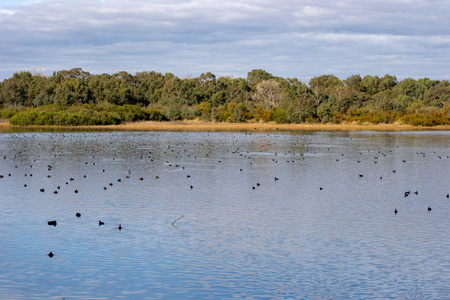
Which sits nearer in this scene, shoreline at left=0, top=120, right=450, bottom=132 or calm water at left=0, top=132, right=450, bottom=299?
calm water at left=0, top=132, right=450, bottom=299

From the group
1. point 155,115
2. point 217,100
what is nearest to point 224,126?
point 155,115

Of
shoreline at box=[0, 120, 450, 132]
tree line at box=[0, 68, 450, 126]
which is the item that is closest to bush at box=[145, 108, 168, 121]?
tree line at box=[0, 68, 450, 126]

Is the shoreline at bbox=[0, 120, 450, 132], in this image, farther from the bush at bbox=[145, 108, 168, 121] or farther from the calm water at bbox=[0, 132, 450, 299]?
the calm water at bbox=[0, 132, 450, 299]

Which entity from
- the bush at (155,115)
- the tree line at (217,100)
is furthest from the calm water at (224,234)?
the bush at (155,115)

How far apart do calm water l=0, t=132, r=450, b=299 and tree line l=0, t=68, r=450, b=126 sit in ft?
201

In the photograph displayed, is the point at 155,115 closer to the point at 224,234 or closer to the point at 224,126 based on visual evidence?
the point at 224,126

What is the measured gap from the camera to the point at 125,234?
14.2 m

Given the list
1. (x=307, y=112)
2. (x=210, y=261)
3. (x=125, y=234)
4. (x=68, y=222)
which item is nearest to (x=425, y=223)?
(x=210, y=261)

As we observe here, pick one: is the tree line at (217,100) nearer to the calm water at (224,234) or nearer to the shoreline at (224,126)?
the shoreline at (224,126)

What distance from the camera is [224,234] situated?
14.3 metres

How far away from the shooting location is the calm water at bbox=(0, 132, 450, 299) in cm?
1048

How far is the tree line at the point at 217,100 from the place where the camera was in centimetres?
8869

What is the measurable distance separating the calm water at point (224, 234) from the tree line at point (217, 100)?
201 ft

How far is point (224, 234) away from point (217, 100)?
95.2 m
